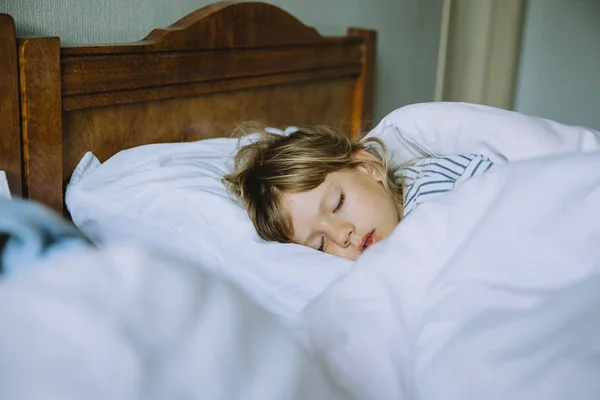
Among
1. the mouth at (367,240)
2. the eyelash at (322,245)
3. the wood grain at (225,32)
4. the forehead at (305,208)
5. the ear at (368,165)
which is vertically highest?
the wood grain at (225,32)

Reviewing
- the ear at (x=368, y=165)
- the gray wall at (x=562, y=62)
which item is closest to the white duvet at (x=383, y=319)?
the ear at (x=368, y=165)

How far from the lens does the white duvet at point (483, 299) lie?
18.4 inches

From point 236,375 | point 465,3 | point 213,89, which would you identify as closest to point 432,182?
point 213,89

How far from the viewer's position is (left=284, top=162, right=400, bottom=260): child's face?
0.89 meters

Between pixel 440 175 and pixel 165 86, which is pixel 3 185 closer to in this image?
pixel 165 86

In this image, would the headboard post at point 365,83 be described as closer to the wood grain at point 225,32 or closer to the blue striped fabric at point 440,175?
the wood grain at point 225,32

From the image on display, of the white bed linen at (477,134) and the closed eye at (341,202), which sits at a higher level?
the white bed linen at (477,134)

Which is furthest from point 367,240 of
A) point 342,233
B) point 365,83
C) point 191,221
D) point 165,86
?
point 365,83

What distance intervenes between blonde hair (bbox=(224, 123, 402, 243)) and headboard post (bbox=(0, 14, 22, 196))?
0.32 meters

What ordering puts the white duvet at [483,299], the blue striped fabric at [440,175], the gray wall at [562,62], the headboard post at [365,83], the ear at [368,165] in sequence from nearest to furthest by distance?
the white duvet at [483,299] < the blue striped fabric at [440,175] < the ear at [368,165] < the headboard post at [365,83] < the gray wall at [562,62]

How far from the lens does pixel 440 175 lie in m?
0.91

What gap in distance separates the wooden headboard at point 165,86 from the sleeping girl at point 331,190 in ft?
0.74

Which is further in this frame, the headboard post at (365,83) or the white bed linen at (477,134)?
the headboard post at (365,83)

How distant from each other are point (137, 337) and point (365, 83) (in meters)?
1.52
